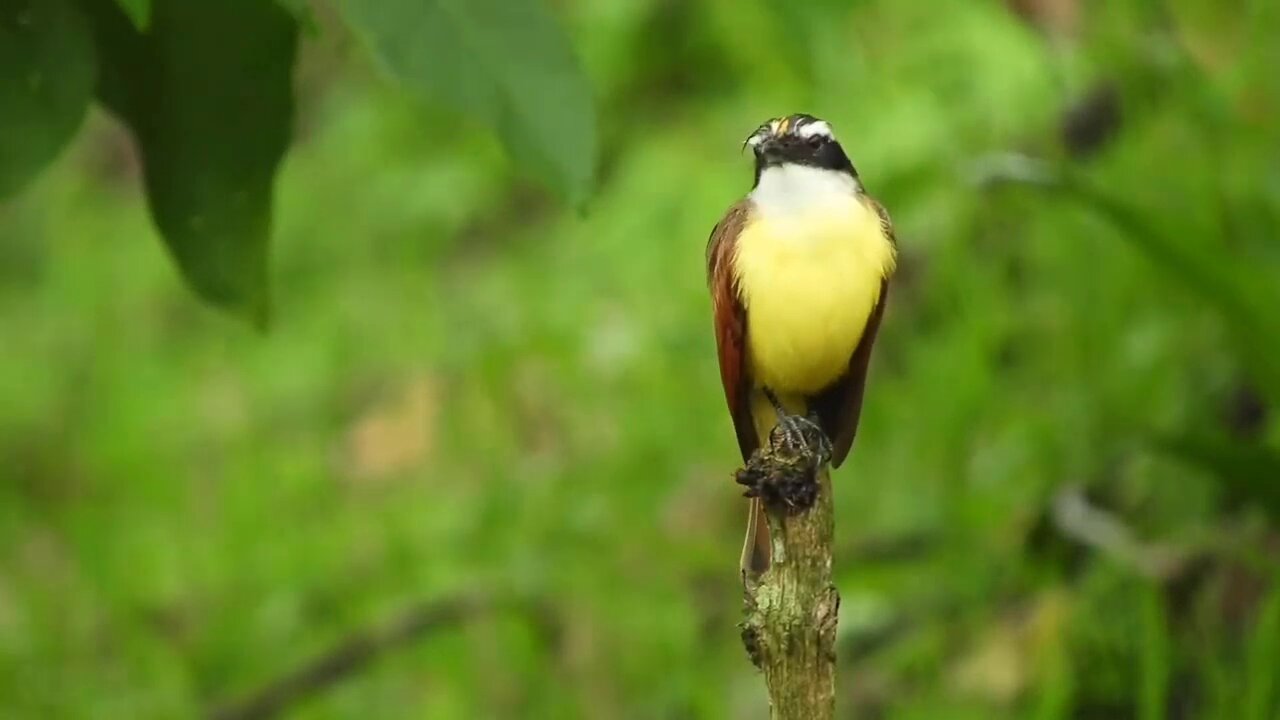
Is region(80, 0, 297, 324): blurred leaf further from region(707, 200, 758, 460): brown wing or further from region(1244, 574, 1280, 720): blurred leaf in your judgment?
region(1244, 574, 1280, 720): blurred leaf

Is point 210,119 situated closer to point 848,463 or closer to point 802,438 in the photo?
point 802,438

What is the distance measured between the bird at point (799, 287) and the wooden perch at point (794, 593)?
0.21 feet

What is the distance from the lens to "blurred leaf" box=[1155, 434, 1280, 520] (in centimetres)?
272

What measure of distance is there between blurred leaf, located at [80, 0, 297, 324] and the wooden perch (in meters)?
0.61

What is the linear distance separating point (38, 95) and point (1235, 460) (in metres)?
1.92

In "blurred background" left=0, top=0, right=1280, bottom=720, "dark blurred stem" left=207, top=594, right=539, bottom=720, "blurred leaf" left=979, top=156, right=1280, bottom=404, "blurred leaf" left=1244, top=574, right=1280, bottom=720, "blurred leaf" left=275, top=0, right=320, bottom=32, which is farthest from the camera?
"dark blurred stem" left=207, top=594, right=539, bottom=720

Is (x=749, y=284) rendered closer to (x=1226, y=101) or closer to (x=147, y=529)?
(x=1226, y=101)

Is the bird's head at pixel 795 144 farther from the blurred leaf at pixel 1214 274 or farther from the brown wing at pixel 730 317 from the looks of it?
the blurred leaf at pixel 1214 274

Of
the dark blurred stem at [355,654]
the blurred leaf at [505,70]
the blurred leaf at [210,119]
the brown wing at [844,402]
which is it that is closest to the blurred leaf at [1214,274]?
the brown wing at [844,402]

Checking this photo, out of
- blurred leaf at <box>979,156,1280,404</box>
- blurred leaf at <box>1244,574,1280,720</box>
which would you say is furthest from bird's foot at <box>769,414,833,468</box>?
blurred leaf at <box>1244,574,1280,720</box>

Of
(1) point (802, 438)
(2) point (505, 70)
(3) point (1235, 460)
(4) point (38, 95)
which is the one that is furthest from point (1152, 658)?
(4) point (38, 95)

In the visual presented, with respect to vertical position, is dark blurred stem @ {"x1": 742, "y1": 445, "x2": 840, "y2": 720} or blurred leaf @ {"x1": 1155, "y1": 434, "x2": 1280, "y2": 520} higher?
blurred leaf @ {"x1": 1155, "y1": 434, "x2": 1280, "y2": 520}

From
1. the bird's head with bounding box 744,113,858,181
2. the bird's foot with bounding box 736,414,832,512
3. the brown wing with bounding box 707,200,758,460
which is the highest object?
the bird's head with bounding box 744,113,858,181

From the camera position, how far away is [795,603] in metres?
1.61
